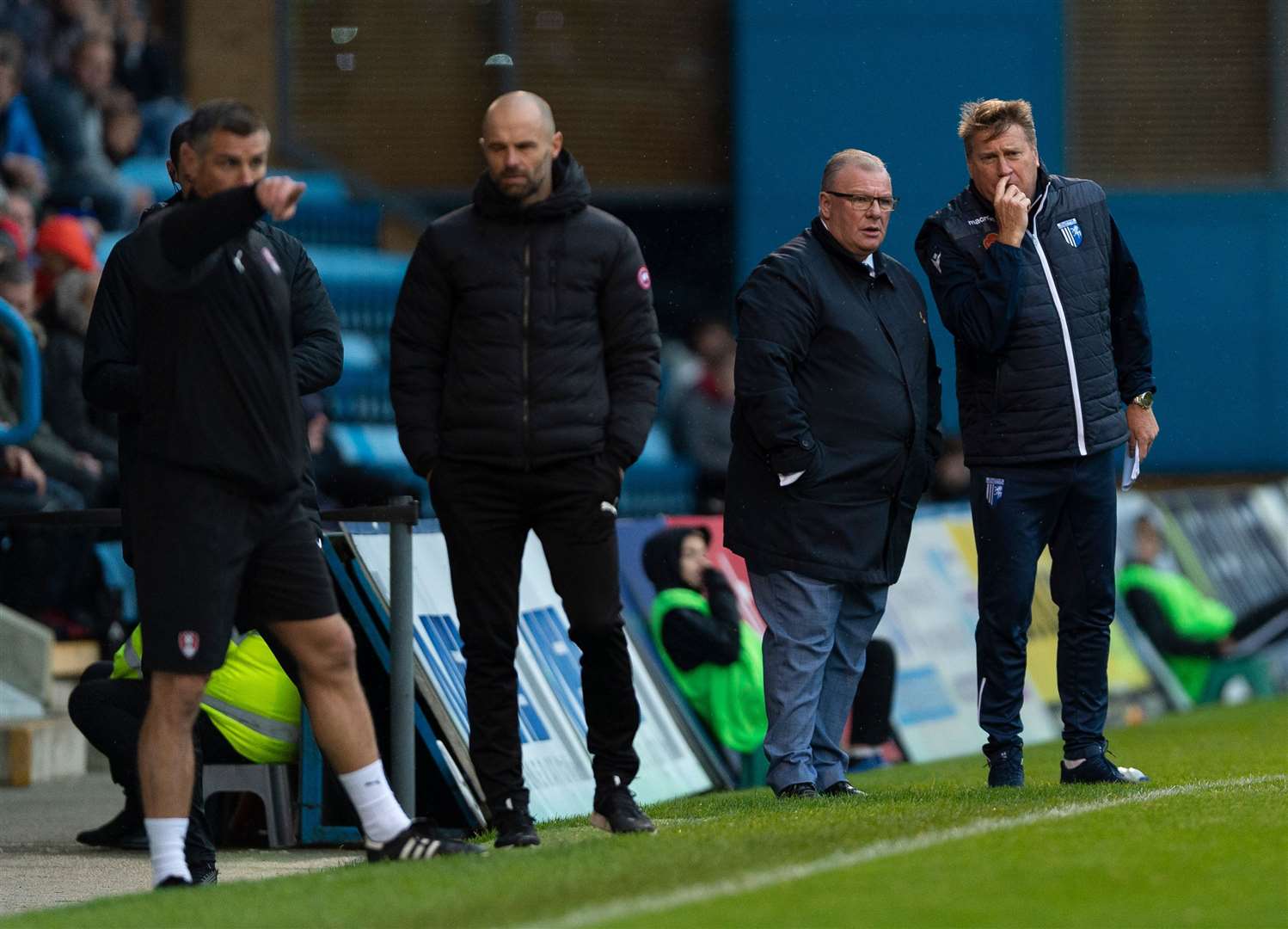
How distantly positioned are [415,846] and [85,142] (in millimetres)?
10058

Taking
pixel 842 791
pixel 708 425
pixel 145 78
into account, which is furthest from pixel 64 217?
pixel 842 791

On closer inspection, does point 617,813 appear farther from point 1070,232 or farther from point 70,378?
point 70,378

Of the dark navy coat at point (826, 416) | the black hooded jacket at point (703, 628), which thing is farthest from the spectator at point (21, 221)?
the dark navy coat at point (826, 416)

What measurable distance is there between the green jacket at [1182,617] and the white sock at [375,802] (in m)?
9.33

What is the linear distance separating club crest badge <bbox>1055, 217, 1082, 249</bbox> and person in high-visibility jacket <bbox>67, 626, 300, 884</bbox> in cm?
307

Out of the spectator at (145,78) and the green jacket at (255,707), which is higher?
the spectator at (145,78)

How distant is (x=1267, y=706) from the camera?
14.5 m

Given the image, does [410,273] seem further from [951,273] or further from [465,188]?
[465,188]

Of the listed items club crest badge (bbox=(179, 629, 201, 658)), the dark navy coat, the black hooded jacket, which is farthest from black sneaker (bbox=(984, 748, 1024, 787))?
club crest badge (bbox=(179, 629, 201, 658))

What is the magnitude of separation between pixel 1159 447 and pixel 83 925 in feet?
53.8

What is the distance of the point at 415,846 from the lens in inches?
264

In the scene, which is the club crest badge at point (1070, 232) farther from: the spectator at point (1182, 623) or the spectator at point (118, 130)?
the spectator at point (118, 130)

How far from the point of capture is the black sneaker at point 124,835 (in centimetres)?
853

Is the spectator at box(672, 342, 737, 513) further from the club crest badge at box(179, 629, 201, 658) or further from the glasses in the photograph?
the club crest badge at box(179, 629, 201, 658)
